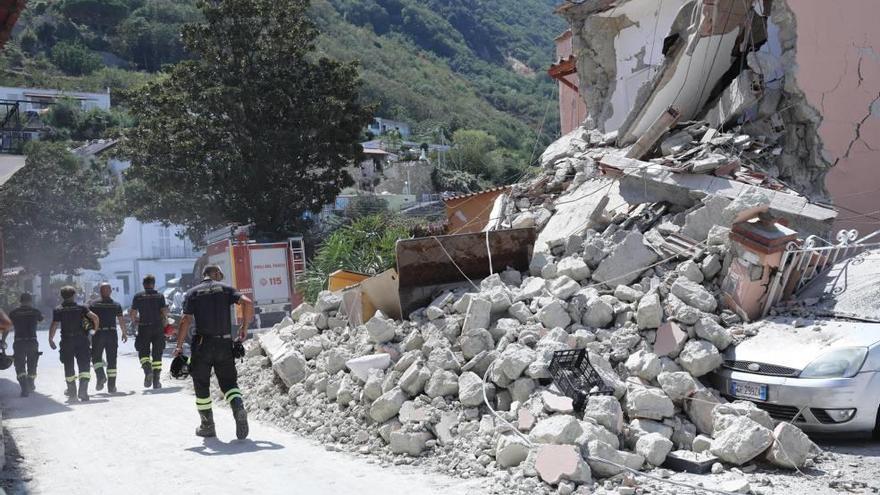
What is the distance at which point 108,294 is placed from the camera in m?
12.2

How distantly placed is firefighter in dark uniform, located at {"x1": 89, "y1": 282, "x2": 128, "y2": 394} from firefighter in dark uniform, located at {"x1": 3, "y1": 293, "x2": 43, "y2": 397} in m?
1.05

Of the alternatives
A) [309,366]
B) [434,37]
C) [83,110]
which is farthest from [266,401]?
[434,37]

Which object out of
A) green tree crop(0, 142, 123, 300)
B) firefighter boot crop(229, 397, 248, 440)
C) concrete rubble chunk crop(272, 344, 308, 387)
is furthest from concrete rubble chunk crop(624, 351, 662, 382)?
green tree crop(0, 142, 123, 300)

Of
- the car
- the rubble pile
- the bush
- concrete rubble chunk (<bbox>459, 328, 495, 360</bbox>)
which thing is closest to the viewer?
the rubble pile

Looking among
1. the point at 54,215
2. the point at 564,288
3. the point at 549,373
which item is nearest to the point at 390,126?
the point at 54,215

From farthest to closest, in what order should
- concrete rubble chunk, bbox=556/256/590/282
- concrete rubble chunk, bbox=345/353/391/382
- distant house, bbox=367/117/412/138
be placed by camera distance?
distant house, bbox=367/117/412/138 < concrete rubble chunk, bbox=556/256/590/282 < concrete rubble chunk, bbox=345/353/391/382

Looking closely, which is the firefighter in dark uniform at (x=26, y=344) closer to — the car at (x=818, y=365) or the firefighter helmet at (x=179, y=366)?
the firefighter helmet at (x=179, y=366)

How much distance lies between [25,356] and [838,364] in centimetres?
1064

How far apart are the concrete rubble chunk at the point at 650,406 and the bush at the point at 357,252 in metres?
7.20

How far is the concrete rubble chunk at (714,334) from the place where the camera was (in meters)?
7.36

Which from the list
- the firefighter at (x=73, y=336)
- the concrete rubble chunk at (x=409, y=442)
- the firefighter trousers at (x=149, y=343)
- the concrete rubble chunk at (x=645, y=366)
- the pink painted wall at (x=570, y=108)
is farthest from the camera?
the pink painted wall at (x=570, y=108)

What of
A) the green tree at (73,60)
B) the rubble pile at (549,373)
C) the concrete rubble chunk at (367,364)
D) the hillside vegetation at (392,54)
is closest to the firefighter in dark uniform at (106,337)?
the rubble pile at (549,373)

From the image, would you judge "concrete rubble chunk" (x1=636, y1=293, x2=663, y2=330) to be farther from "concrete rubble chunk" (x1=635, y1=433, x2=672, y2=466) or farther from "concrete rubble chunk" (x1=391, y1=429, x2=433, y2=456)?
"concrete rubble chunk" (x1=391, y1=429, x2=433, y2=456)

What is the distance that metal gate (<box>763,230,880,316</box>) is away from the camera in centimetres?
788
